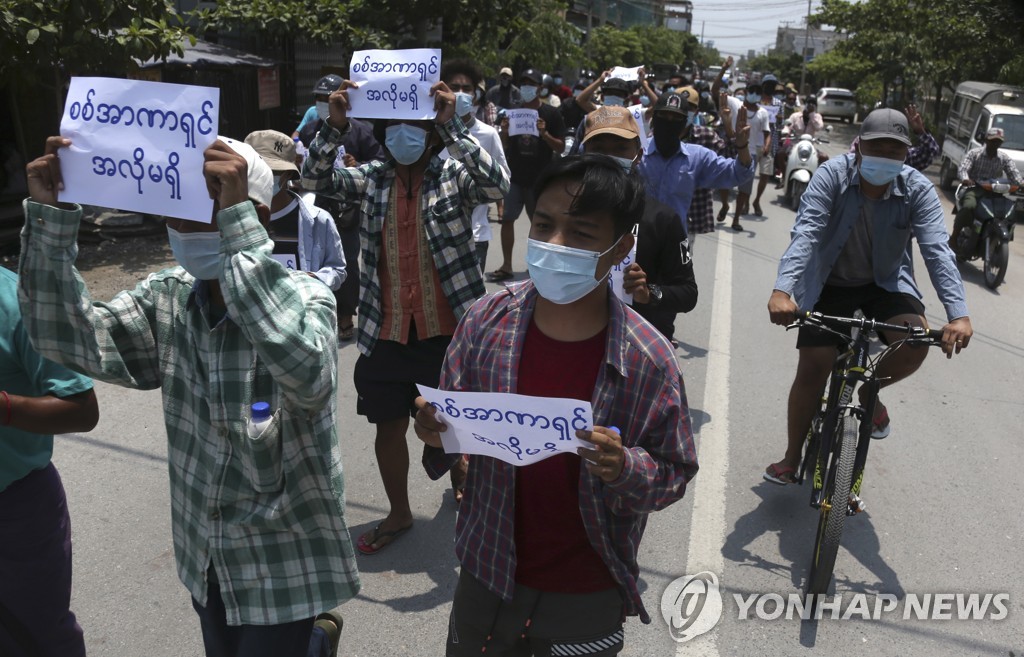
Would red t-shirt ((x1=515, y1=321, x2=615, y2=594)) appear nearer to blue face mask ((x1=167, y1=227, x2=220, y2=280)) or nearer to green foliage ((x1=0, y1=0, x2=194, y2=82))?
blue face mask ((x1=167, y1=227, x2=220, y2=280))

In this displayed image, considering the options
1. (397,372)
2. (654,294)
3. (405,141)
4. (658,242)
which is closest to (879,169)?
(658,242)

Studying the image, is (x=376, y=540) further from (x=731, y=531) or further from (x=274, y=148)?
(x=274, y=148)

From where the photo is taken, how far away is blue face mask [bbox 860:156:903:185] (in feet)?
13.6

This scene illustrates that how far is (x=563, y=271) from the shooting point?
2.33 meters

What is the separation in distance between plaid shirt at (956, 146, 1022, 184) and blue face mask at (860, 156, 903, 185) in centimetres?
833

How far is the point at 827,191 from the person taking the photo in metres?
4.34

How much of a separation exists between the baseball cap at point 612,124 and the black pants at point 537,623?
2.60 metres

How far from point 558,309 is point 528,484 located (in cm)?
46

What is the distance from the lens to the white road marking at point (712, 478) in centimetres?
415

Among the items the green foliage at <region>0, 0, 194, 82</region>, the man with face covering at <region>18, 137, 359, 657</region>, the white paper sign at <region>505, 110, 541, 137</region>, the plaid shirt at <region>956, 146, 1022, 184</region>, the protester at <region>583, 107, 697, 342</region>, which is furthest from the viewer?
the plaid shirt at <region>956, 146, 1022, 184</region>

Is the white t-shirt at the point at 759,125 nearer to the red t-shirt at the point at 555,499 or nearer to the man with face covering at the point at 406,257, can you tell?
the man with face covering at the point at 406,257

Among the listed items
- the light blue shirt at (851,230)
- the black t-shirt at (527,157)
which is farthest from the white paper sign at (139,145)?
the black t-shirt at (527,157)

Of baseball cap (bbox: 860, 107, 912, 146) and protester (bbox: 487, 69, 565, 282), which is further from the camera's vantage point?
protester (bbox: 487, 69, 565, 282)

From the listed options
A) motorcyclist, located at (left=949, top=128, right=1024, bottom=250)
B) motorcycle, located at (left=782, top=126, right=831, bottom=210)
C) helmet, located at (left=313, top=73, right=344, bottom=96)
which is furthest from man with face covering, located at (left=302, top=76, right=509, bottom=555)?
motorcycle, located at (left=782, top=126, right=831, bottom=210)
